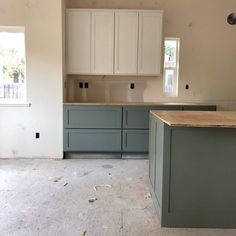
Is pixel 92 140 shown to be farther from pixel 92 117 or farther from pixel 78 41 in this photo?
pixel 78 41

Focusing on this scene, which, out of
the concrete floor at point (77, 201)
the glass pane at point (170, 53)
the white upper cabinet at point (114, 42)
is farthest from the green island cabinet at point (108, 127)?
the glass pane at point (170, 53)

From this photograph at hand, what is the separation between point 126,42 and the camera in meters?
4.89

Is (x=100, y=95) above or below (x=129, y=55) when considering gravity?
below

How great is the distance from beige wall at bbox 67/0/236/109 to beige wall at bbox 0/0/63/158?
0.82 meters

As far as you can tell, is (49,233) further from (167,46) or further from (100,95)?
(167,46)

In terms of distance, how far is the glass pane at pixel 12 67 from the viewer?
4684 millimetres

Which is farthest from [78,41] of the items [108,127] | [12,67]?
[108,127]

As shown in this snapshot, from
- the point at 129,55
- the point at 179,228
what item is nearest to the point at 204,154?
the point at 179,228

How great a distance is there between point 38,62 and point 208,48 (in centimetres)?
307

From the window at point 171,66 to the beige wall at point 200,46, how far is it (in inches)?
3.8

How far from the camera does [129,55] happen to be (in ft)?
16.2

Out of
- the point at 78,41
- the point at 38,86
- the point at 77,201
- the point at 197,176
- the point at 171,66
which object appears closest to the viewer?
the point at 197,176

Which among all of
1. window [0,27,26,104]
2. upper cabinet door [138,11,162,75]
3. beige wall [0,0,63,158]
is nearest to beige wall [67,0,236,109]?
upper cabinet door [138,11,162,75]

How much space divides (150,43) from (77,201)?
9.90 feet
